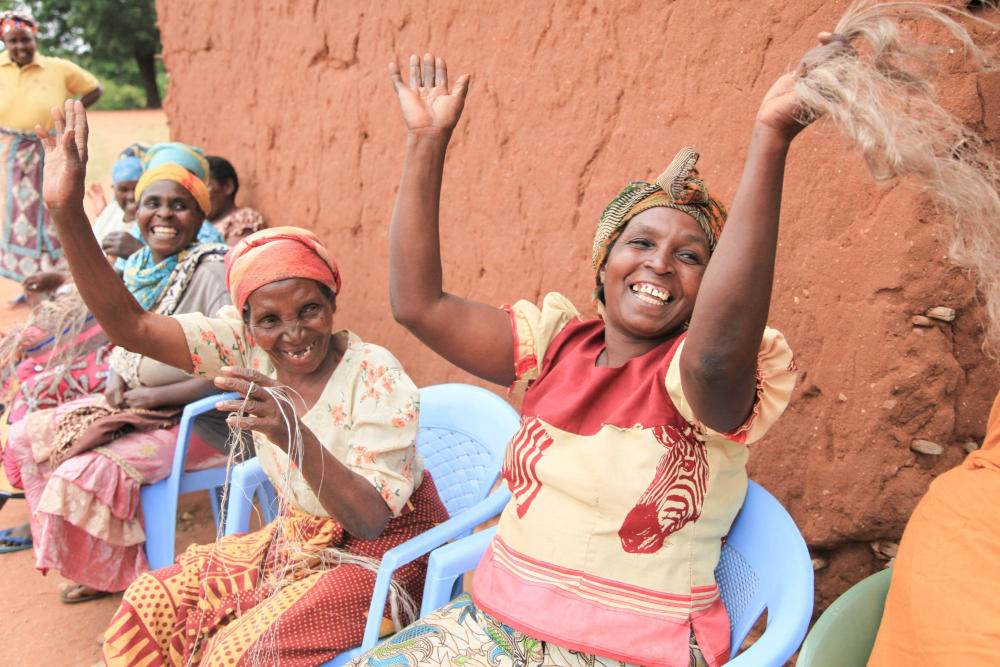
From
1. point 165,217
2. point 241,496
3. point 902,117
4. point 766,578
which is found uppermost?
point 902,117

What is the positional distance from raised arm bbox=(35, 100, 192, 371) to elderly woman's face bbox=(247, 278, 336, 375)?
280 millimetres

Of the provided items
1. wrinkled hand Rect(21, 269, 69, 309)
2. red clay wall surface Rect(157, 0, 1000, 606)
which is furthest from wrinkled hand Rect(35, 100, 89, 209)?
wrinkled hand Rect(21, 269, 69, 309)

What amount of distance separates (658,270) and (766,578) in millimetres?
720

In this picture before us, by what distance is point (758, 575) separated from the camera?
171 cm

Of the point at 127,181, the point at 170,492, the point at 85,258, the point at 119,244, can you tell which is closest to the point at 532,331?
the point at 85,258

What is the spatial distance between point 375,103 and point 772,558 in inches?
123

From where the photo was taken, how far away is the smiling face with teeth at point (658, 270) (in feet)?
5.45

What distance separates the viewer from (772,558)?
65.6 inches

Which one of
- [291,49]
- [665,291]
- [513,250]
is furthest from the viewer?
[291,49]

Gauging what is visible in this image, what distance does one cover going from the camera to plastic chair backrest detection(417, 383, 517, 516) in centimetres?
257

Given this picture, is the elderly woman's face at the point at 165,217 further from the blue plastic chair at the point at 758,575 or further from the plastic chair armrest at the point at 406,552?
the blue plastic chair at the point at 758,575

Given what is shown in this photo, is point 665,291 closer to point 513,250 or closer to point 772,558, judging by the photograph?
point 772,558

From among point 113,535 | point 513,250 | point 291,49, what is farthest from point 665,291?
point 291,49

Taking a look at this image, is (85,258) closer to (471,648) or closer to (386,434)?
(386,434)
